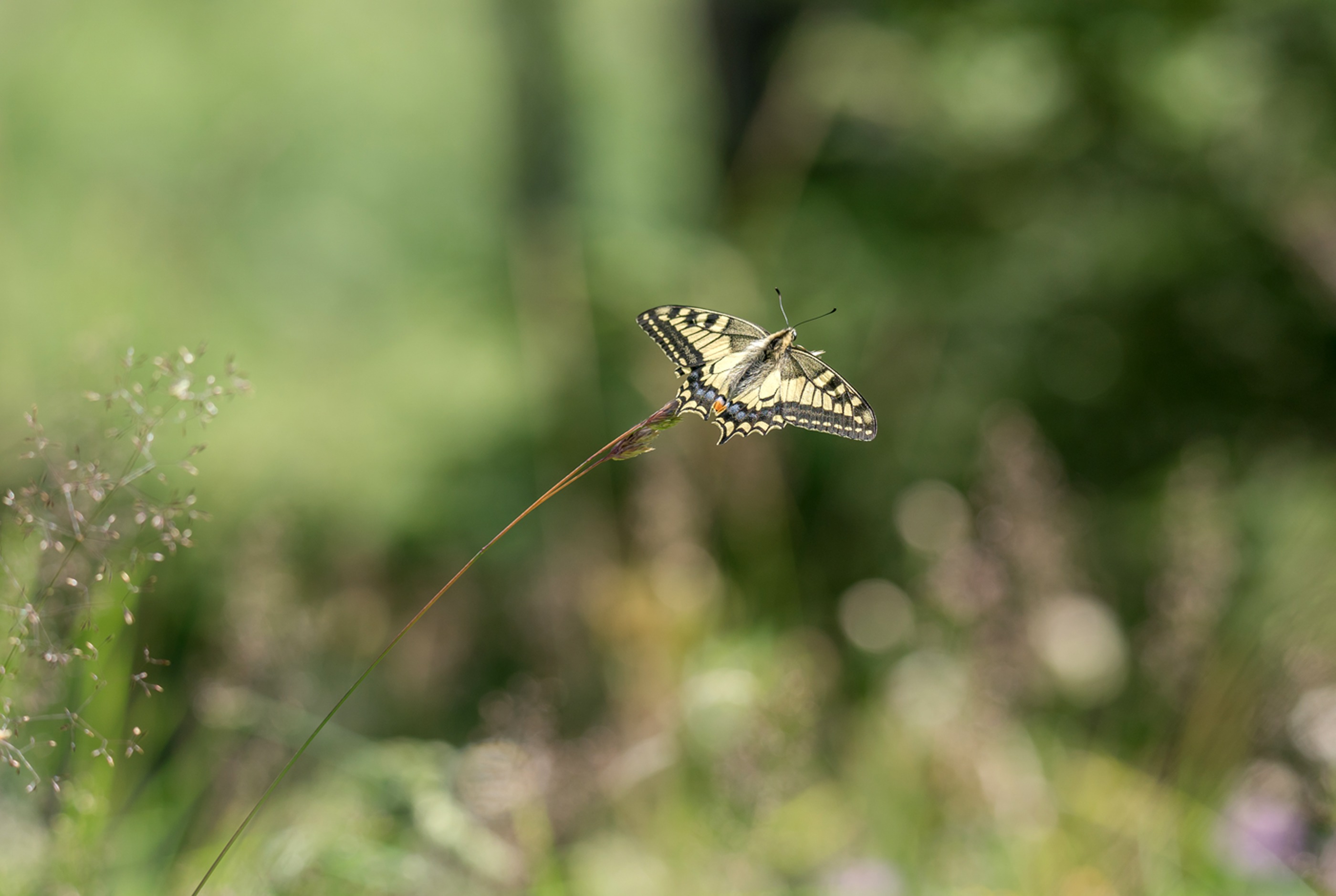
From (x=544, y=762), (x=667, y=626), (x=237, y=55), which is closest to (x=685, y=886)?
(x=544, y=762)

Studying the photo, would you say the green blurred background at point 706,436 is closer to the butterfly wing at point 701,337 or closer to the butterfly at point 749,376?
the butterfly at point 749,376

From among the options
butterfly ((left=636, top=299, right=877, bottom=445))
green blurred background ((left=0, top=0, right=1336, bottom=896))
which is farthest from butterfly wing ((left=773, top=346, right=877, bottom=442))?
green blurred background ((left=0, top=0, right=1336, bottom=896))

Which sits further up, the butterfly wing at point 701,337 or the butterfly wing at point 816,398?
the butterfly wing at point 701,337

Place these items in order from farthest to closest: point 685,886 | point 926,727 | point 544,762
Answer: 1. point 926,727
2. point 685,886
3. point 544,762

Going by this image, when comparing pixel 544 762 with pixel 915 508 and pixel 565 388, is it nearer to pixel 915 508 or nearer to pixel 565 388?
pixel 915 508

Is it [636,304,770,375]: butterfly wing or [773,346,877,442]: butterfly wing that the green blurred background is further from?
[636,304,770,375]: butterfly wing

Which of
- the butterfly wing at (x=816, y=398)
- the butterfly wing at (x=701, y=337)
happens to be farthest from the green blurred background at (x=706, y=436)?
the butterfly wing at (x=701, y=337)

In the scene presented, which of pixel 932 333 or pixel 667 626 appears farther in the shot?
pixel 932 333
